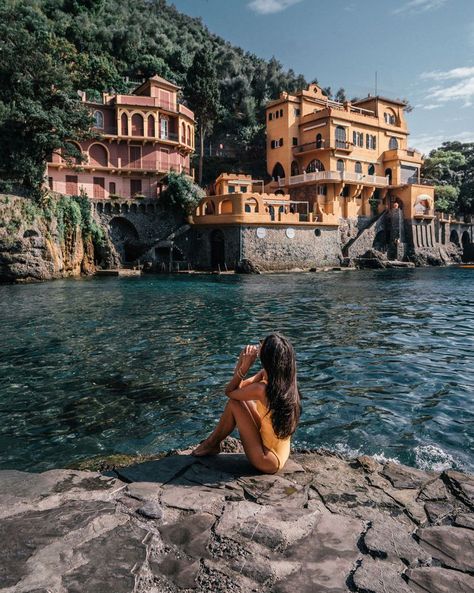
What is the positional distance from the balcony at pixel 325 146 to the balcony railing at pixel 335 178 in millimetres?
2749

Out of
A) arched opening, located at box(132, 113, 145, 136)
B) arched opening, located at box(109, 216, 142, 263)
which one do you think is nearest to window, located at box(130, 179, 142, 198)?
arched opening, located at box(109, 216, 142, 263)

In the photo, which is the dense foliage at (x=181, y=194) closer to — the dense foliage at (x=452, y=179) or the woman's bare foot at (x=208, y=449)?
the dense foliage at (x=452, y=179)

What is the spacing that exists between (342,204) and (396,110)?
16.3 m

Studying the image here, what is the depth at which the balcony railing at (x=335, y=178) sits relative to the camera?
1907 inches

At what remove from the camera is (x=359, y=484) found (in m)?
4.55

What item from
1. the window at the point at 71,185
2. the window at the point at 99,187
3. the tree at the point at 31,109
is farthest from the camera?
the window at the point at 99,187

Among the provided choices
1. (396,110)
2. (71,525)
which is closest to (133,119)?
(396,110)

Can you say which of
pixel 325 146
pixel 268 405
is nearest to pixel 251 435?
pixel 268 405

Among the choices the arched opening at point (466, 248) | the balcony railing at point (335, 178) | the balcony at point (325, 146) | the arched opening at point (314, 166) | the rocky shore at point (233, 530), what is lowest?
the rocky shore at point (233, 530)

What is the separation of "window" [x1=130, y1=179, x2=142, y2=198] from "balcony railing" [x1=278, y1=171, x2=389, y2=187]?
51.1 feet

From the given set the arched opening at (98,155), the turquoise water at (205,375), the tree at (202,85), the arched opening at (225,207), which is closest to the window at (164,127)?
the arched opening at (98,155)

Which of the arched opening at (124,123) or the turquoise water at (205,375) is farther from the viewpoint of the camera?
the arched opening at (124,123)

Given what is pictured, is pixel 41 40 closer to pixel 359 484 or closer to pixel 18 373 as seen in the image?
pixel 18 373

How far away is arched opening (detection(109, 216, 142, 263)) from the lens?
43.5 metres
